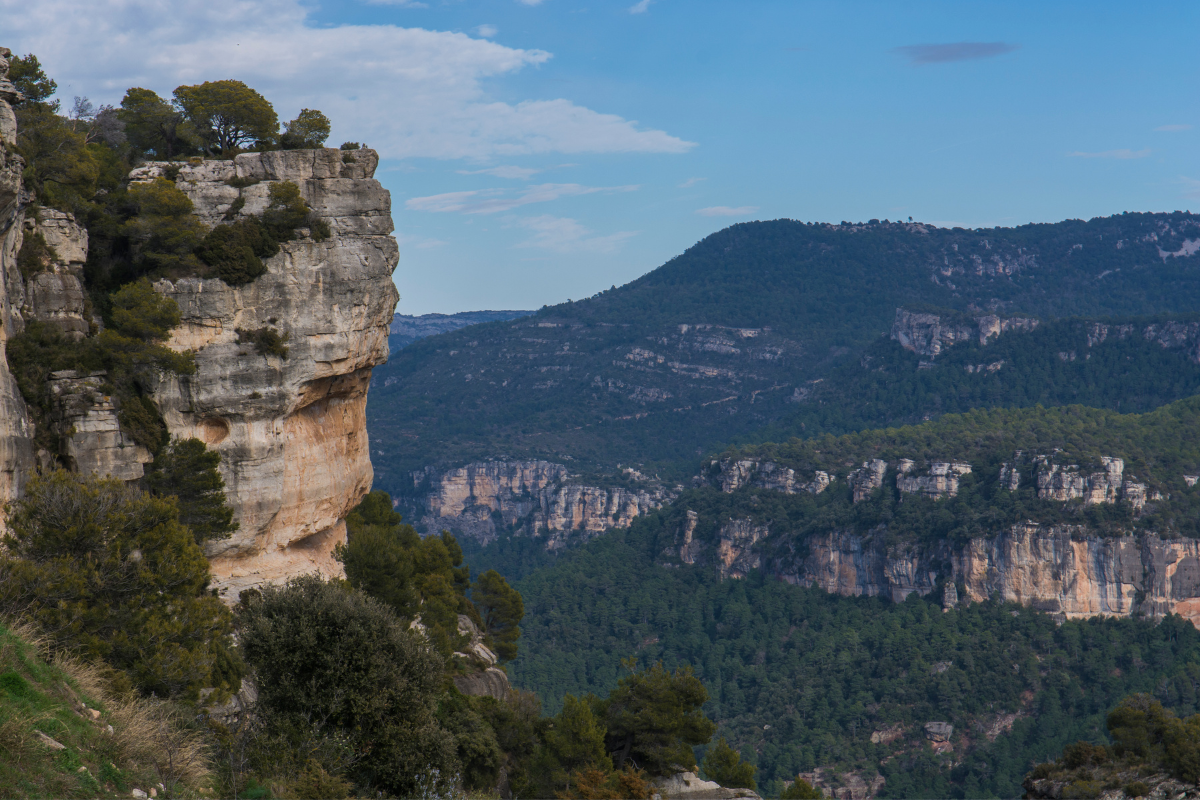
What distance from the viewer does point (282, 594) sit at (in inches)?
876

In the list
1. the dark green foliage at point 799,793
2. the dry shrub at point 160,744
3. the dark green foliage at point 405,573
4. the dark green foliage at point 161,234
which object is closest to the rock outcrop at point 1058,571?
the dark green foliage at point 799,793

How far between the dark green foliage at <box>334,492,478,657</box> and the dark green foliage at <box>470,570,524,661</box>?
252cm

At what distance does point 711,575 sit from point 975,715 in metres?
47.2

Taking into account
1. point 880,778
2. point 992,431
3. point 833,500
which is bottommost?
point 880,778

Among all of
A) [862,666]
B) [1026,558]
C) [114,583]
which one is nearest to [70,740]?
[114,583]

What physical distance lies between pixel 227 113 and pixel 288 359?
11.0 m

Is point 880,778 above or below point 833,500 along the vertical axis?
below

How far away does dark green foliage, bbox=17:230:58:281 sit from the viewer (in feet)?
91.5

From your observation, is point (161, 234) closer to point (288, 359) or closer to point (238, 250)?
point (238, 250)

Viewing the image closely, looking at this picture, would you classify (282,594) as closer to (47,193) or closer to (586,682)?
(47,193)

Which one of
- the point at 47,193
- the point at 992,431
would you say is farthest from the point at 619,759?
the point at 992,431

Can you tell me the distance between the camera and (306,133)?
122 ft

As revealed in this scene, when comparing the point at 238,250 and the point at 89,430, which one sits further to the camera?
the point at 238,250

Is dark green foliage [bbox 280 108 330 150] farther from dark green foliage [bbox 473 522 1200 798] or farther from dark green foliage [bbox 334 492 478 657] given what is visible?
dark green foliage [bbox 473 522 1200 798]
